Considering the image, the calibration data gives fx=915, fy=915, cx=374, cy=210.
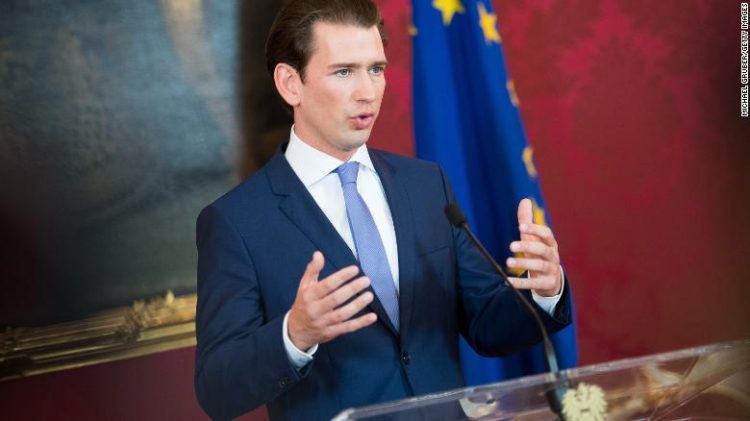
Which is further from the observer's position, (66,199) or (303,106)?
(66,199)

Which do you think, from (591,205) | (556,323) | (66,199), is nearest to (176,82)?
(66,199)

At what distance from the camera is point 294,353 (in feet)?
5.11

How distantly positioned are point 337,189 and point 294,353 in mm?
408

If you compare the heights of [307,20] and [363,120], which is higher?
[307,20]

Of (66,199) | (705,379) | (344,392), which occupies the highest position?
(66,199)

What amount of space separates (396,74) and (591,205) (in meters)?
0.87

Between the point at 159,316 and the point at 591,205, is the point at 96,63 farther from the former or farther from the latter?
the point at 591,205

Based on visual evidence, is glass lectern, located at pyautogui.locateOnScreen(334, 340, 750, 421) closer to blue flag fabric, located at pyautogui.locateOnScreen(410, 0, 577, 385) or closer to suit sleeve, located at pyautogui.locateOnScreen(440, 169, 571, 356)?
suit sleeve, located at pyautogui.locateOnScreen(440, 169, 571, 356)

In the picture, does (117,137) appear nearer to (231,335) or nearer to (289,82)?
(289,82)

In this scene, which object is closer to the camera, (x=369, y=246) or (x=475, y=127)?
(x=369, y=246)

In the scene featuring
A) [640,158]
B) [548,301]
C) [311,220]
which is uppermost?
[640,158]

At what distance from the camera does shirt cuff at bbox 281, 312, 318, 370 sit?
1.55m

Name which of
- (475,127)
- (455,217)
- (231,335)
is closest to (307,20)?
(455,217)

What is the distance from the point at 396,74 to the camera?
297 cm
